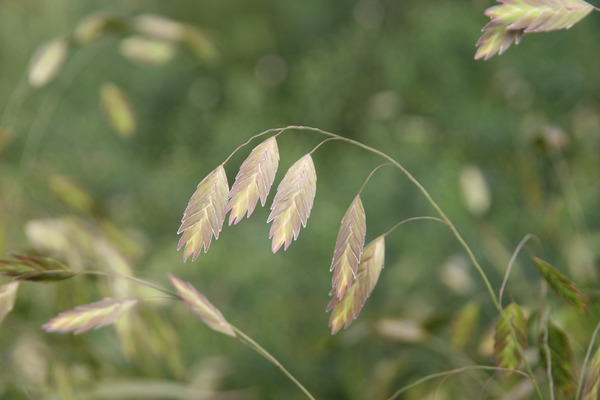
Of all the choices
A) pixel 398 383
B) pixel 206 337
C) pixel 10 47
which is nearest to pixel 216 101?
pixel 10 47

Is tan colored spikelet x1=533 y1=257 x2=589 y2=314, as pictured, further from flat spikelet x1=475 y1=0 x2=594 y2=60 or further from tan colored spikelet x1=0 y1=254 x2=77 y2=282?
tan colored spikelet x1=0 y1=254 x2=77 y2=282

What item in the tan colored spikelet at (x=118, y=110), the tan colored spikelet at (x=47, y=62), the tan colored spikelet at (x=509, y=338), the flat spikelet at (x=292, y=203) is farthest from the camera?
the tan colored spikelet at (x=118, y=110)

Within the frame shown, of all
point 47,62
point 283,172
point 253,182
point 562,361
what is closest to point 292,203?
point 253,182

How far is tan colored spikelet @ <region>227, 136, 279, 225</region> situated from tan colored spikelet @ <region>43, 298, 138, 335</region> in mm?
118

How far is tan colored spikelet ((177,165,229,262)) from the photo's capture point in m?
0.46

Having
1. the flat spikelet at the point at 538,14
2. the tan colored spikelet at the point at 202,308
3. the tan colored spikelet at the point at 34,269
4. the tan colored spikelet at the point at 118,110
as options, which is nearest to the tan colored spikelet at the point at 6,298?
the tan colored spikelet at the point at 34,269

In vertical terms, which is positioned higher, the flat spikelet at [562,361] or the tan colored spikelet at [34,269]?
the tan colored spikelet at [34,269]

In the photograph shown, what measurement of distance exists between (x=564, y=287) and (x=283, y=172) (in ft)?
4.15

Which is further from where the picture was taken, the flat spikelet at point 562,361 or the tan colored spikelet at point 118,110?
the tan colored spikelet at point 118,110

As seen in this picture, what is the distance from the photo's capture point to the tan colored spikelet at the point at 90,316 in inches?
19.6

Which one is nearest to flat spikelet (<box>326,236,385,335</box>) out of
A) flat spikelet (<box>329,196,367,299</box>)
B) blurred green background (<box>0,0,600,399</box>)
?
flat spikelet (<box>329,196,367,299</box>)

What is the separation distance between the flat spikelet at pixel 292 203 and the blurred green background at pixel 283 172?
13.8 inches

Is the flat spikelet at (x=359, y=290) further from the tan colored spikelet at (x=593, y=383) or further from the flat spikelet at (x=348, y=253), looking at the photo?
the tan colored spikelet at (x=593, y=383)

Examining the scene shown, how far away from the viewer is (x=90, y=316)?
505 mm
